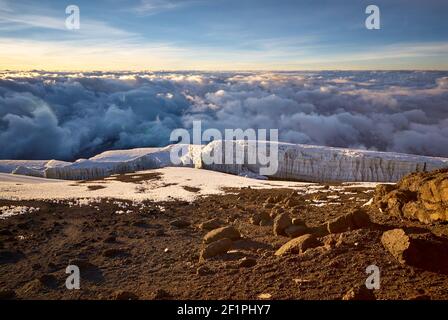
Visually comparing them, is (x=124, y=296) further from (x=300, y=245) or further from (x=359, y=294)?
(x=359, y=294)

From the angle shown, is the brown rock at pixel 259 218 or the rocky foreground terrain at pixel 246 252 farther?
the brown rock at pixel 259 218

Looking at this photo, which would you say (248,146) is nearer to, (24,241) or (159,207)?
(159,207)

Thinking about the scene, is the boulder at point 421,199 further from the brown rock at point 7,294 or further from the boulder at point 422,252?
the brown rock at point 7,294

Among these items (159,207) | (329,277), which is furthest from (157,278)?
(159,207)

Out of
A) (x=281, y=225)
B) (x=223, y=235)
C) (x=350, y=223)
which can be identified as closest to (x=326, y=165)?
(x=281, y=225)

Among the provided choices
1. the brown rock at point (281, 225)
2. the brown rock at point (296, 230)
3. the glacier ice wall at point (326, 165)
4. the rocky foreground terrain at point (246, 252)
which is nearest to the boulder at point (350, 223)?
the rocky foreground terrain at point (246, 252)

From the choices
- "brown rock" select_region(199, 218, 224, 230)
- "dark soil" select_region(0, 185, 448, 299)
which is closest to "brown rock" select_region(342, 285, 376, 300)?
"dark soil" select_region(0, 185, 448, 299)
